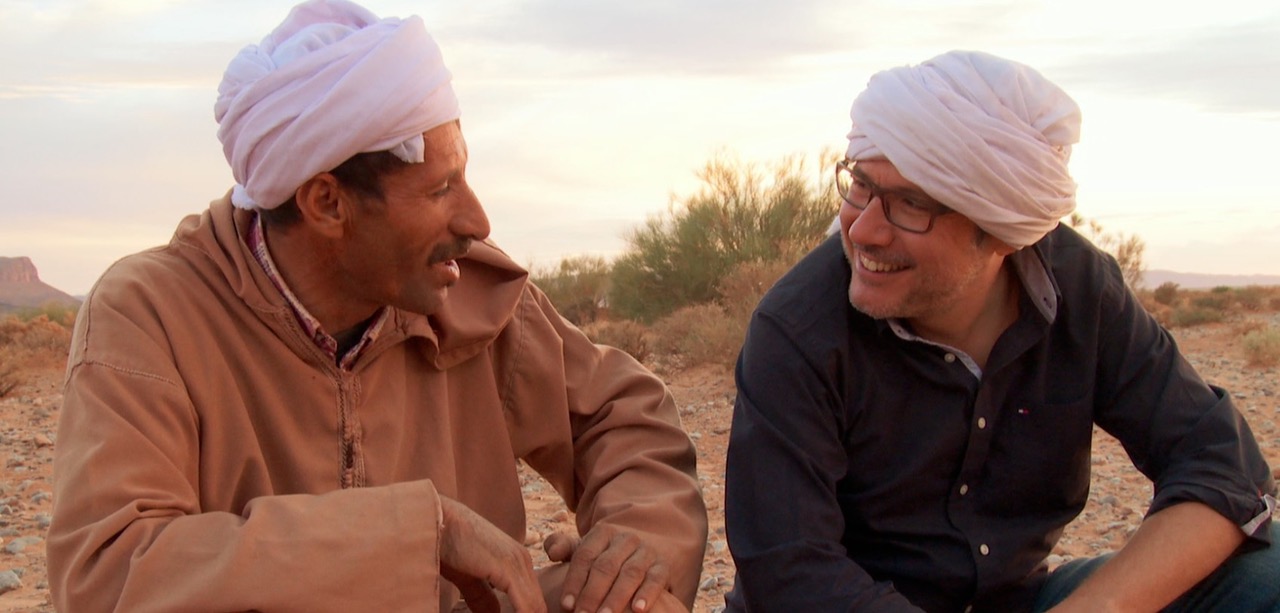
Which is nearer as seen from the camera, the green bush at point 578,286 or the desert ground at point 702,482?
the desert ground at point 702,482

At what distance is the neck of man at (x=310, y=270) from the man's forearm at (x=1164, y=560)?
173 centimetres

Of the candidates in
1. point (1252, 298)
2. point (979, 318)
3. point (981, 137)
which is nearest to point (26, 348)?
point (979, 318)

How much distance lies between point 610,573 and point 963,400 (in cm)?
87

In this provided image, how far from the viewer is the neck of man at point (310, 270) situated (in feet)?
9.26

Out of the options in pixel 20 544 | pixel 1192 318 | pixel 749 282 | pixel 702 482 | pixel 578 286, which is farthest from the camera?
pixel 578 286

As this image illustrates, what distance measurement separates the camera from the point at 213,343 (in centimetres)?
271

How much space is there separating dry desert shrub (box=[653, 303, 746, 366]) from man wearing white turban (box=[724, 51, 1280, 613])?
26.5ft

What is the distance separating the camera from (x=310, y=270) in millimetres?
2834

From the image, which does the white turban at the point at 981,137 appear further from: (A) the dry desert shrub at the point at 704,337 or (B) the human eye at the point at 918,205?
(A) the dry desert shrub at the point at 704,337

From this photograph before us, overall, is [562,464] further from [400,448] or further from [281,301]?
[281,301]

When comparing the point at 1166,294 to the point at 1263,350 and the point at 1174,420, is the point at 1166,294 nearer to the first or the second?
the point at 1263,350

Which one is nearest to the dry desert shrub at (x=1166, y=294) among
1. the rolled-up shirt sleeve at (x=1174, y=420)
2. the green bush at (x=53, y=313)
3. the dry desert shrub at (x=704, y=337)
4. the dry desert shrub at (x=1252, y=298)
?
the dry desert shrub at (x=1252, y=298)

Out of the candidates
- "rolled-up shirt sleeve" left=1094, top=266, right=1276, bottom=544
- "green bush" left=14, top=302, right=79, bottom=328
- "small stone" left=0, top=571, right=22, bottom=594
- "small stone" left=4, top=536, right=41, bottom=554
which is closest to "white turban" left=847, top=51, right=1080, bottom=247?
"rolled-up shirt sleeve" left=1094, top=266, right=1276, bottom=544

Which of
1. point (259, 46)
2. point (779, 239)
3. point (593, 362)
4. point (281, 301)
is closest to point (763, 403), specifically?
point (593, 362)
